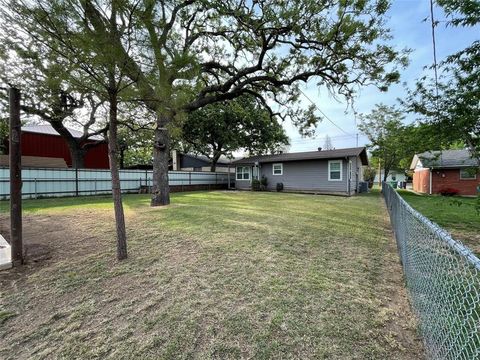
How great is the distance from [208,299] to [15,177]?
3439 mm

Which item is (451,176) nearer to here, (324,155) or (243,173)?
(324,155)

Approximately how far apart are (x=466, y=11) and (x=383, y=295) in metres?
4.37

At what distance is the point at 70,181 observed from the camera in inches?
523

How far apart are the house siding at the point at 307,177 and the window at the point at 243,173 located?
5.97 feet

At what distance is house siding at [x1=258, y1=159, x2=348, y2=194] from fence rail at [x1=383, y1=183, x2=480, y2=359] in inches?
540

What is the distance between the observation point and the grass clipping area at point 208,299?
1983mm

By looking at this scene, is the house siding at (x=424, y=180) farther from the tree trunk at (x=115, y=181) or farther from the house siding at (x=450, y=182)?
the tree trunk at (x=115, y=181)

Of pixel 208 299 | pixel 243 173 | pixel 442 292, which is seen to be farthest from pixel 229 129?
pixel 442 292

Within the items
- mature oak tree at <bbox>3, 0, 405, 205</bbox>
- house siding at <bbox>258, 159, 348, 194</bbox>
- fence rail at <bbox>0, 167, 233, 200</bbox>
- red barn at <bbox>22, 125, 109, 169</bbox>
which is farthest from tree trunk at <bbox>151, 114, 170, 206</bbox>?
house siding at <bbox>258, 159, 348, 194</bbox>

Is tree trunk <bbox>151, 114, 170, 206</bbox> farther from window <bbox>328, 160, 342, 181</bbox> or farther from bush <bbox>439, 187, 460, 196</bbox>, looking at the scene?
bush <bbox>439, 187, 460, 196</bbox>

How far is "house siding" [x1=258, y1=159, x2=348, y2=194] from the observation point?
15.8 m

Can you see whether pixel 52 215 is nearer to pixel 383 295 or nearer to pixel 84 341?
pixel 84 341

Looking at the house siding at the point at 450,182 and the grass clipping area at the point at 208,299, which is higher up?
the house siding at the point at 450,182

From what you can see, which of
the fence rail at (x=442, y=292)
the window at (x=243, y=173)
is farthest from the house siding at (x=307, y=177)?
the fence rail at (x=442, y=292)
